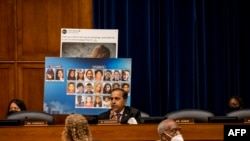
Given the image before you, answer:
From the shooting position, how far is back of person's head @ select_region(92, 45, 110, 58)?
30.8 ft

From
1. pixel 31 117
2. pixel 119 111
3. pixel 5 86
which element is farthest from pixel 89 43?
pixel 31 117

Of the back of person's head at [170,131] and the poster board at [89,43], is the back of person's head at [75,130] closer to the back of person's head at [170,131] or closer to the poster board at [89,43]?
the back of person's head at [170,131]

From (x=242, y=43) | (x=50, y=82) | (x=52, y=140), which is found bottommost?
(x=52, y=140)

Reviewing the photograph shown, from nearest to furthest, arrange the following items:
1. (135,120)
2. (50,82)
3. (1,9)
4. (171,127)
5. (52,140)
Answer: (171,127) < (52,140) < (135,120) < (50,82) < (1,9)

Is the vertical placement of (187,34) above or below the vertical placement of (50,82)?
above

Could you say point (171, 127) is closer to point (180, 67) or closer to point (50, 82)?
point (50, 82)

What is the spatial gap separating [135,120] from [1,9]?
146 inches

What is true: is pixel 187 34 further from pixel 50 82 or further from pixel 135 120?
pixel 135 120

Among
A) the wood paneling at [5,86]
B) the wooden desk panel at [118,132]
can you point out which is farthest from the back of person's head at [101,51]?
the wooden desk panel at [118,132]

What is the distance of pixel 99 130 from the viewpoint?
666cm

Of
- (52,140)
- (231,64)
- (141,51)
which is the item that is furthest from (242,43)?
(52,140)

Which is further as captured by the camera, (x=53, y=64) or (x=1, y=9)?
(x=1, y=9)

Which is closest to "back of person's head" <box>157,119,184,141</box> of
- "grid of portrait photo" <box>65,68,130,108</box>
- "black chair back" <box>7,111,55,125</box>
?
"black chair back" <box>7,111,55,125</box>

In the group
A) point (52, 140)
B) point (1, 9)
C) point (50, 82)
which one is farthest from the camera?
point (1, 9)
